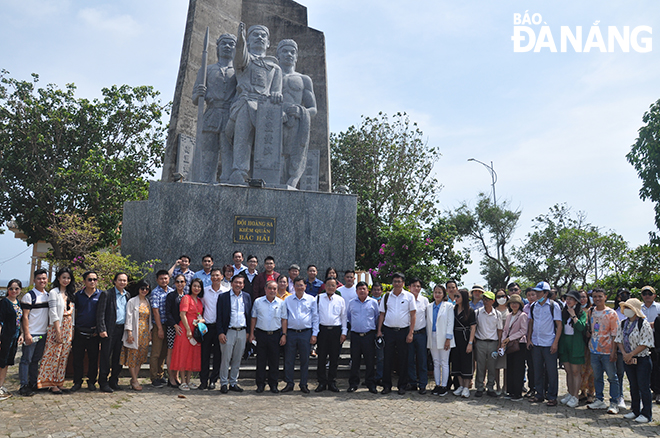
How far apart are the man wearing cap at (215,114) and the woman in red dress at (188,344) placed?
3870mm

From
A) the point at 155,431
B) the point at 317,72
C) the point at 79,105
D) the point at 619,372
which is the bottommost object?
the point at 155,431

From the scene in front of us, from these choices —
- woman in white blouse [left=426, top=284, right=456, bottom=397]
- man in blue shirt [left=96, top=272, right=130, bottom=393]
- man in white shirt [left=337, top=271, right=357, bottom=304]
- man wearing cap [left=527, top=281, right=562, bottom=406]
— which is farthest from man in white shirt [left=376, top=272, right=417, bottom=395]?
man in blue shirt [left=96, top=272, right=130, bottom=393]

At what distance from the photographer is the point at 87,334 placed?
6770mm

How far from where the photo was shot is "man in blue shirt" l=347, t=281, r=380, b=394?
23.6ft

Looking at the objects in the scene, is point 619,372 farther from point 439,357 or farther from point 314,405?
point 314,405

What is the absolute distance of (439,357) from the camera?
7309 millimetres

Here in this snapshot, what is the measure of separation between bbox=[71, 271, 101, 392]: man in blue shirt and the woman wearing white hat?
6.55 metres

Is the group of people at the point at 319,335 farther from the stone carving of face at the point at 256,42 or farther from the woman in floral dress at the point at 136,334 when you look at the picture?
the stone carving of face at the point at 256,42

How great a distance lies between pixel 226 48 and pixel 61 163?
47.0 ft

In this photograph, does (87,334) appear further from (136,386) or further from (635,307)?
(635,307)

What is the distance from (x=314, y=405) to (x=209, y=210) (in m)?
4.17

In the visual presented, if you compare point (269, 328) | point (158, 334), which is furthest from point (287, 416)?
point (158, 334)

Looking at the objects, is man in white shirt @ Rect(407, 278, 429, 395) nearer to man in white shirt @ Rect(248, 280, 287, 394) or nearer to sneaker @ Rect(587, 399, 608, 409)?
man in white shirt @ Rect(248, 280, 287, 394)

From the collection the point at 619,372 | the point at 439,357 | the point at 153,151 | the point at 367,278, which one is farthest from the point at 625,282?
the point at 153,151
